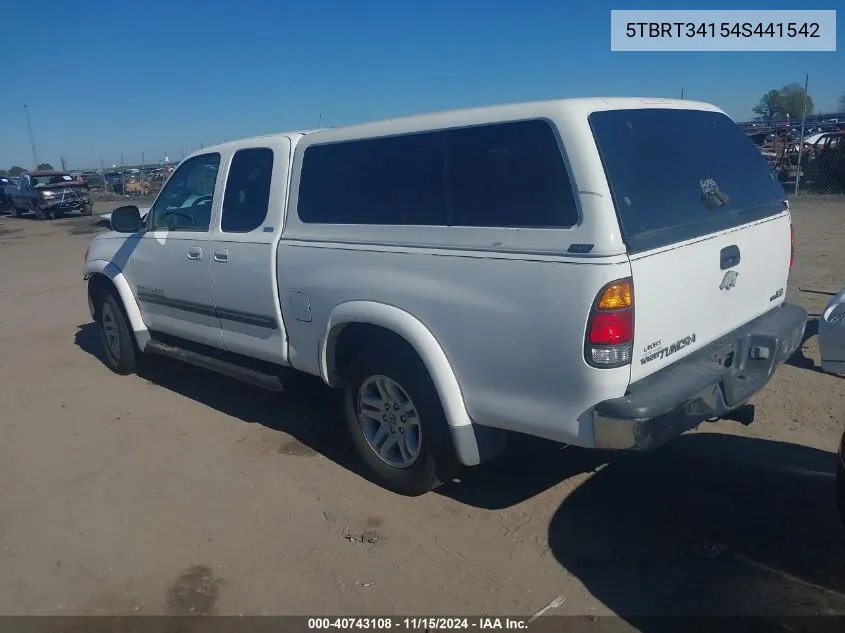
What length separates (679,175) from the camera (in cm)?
345

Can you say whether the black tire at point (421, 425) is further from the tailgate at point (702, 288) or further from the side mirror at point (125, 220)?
the side mirror at point (125, 220)

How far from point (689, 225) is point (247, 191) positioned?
290 centimetres

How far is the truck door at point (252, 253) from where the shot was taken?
14.9 feet

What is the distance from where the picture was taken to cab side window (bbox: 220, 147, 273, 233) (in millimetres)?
4664

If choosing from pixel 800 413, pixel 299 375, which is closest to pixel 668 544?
pixel 800 413

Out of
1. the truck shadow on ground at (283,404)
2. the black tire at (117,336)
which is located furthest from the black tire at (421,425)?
the black tire at (117,336)

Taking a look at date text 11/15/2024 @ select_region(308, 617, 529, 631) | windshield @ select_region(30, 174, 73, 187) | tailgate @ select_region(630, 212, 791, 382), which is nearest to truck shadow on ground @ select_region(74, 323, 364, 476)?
date text 11/15/2024 @ select_region(308, 617, 529, 631)

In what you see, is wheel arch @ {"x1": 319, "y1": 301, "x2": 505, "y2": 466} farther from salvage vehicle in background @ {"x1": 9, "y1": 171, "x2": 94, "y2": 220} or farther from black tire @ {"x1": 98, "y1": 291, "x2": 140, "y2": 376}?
salvage vehicle in background @ {"x1": 9, "y1": 171, "x2": 94, "y2": 220}

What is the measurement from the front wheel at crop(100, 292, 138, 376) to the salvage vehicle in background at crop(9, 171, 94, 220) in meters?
23.9

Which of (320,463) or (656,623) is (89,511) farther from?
(656,623)

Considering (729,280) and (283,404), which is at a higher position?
(729,280)

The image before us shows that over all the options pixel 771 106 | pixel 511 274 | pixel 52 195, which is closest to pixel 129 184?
pixel 52 195

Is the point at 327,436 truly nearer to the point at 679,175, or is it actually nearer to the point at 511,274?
the point at 511,274

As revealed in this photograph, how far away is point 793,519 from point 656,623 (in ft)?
3.71
